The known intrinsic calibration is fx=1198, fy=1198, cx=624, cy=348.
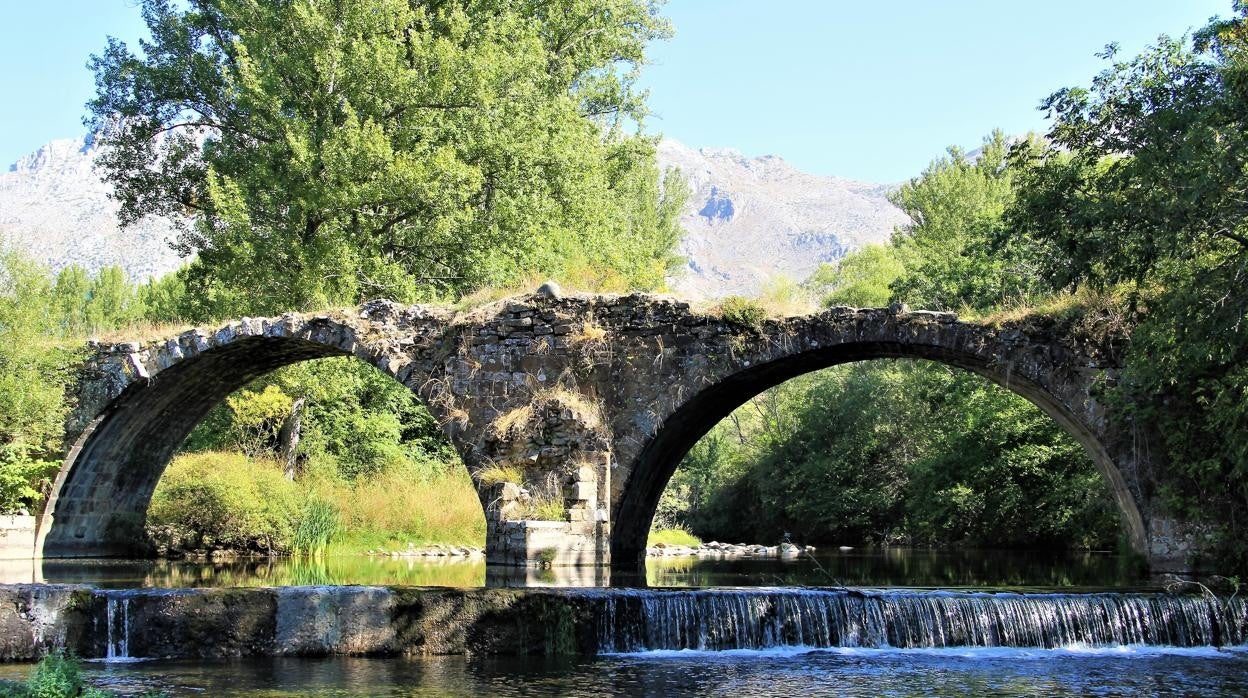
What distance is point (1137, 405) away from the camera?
14836mm

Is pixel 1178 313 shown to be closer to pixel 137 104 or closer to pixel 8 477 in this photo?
pixel 8 477

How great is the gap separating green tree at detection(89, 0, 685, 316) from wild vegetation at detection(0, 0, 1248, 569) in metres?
0.06

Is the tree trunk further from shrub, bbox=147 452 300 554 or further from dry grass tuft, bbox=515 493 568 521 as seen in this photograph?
dry grass tuft, bbox=515 493 568 521

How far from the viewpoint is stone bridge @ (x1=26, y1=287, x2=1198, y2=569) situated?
1531 centimetres

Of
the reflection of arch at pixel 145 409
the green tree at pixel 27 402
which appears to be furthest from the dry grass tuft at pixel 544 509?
the green tree at pixel 27 402

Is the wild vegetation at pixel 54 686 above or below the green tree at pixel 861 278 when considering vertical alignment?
below

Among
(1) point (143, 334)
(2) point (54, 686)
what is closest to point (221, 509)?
(1) point (143, 334)

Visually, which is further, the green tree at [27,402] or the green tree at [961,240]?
the green tree at [961,240]

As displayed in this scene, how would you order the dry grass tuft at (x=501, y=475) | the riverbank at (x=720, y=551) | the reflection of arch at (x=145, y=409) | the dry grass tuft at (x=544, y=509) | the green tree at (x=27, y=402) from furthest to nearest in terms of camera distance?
the riverbank at (x=720, y=551) < the green tree at (x=27, y=402) < the reflection of arch at (x=145, y=409) < the dry grass tuft at (x=501, y=475) < the dry grass tuft at (x=544, y=509)

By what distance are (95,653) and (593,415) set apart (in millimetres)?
7677

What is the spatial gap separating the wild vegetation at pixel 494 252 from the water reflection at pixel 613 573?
6.75 ft

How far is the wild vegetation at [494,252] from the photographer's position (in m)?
14.3

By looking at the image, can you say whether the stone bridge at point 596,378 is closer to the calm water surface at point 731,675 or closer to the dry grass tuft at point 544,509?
the dry grass tuft at point 544,509

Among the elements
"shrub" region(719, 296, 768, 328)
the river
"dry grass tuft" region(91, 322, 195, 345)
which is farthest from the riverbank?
the river
